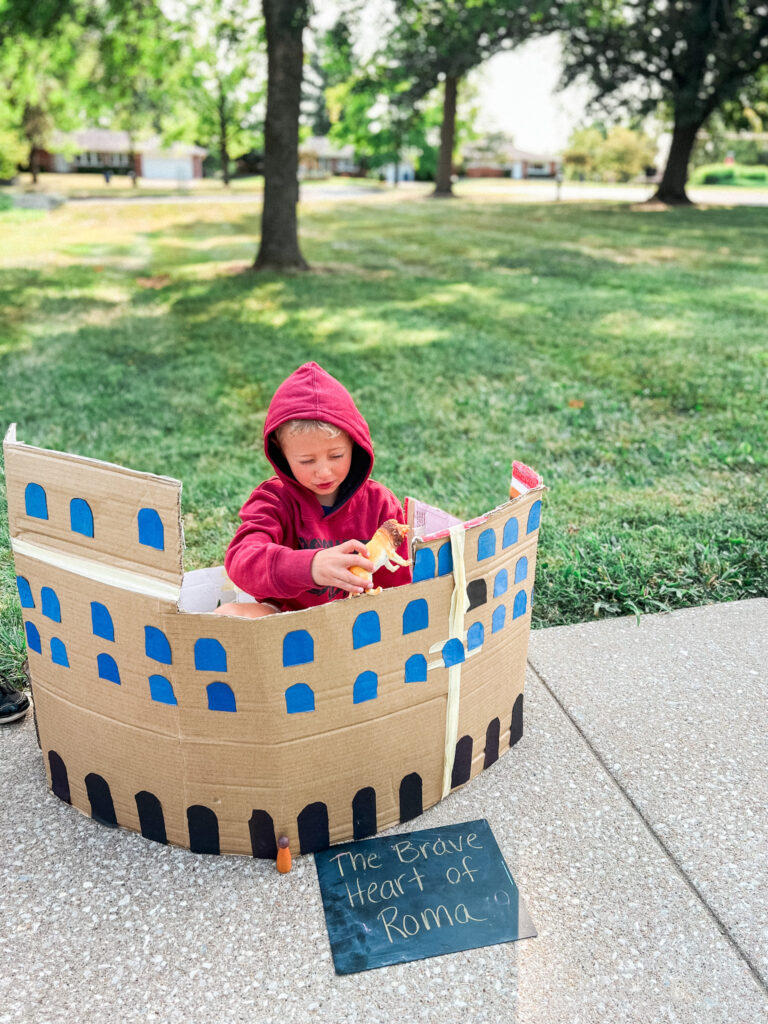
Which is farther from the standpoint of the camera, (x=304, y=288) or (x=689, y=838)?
(x=304, y=288)

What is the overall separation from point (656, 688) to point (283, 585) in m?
1.18

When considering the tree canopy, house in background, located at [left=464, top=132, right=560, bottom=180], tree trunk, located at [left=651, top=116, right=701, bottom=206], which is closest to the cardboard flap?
the tree canopy

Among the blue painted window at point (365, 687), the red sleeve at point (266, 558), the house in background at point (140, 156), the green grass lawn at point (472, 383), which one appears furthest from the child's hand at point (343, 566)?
the house in background at point (140, 156)

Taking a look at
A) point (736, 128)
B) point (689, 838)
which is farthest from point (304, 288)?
point (736, 128)

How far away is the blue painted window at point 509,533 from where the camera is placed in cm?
171

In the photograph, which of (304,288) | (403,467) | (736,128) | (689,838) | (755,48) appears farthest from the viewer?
(736,128)

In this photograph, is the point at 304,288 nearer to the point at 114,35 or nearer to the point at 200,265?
the point at 200,265

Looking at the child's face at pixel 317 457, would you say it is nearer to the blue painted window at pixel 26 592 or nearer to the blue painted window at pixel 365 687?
the blue painted window at pixel 365 687

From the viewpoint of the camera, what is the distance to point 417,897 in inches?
62.7

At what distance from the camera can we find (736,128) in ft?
64.8

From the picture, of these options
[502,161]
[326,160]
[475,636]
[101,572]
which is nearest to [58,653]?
[101,572]

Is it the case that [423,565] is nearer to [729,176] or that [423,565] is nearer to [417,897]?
[417,897]

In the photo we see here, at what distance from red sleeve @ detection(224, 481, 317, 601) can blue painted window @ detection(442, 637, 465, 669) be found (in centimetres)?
30

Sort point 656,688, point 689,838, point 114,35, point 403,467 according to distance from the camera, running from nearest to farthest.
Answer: point 689,838 < point 656,688 < point 403,467 < point 114,35
